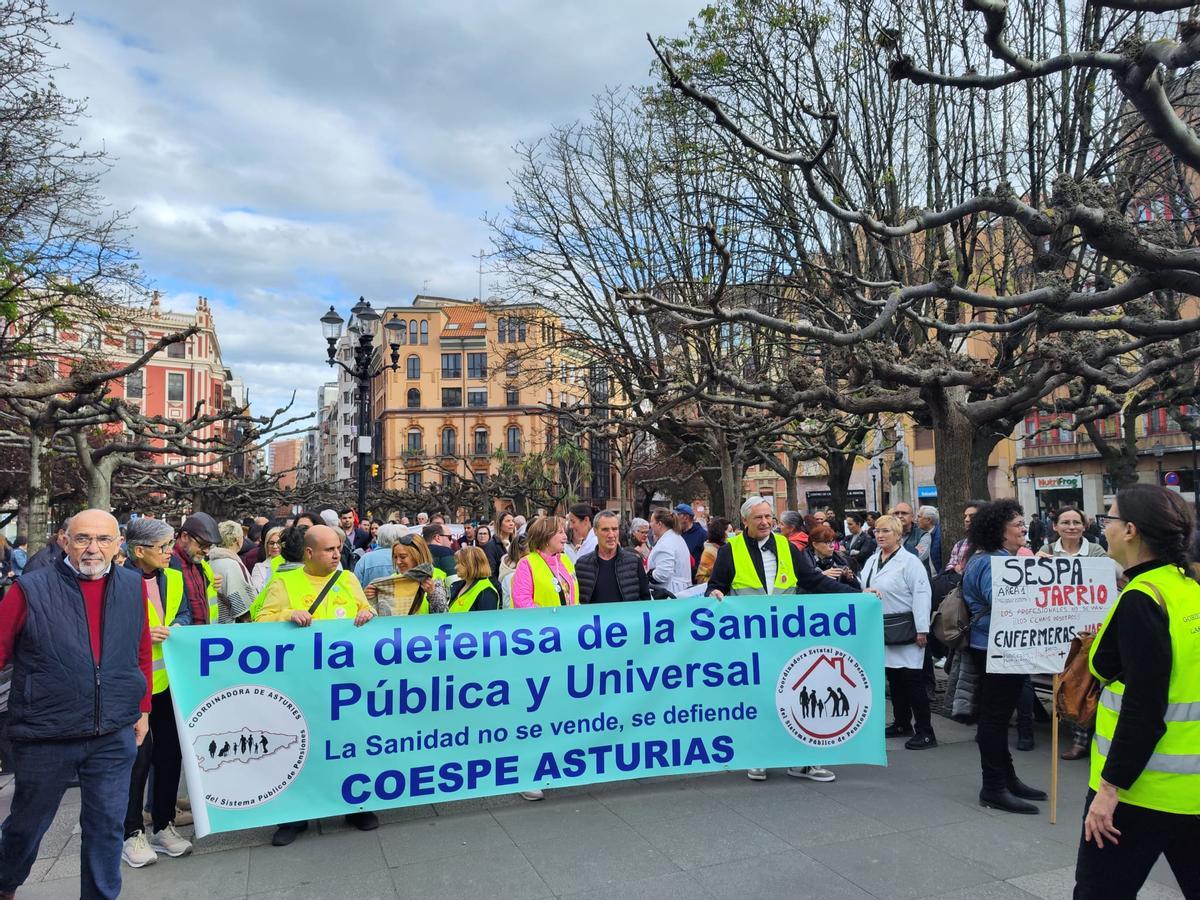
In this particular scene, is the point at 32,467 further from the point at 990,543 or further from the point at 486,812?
the point at 990,543

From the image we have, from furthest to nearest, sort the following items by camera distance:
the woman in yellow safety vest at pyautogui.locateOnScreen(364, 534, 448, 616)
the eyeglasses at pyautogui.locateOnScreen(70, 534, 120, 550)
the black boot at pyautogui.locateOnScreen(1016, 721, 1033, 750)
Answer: the black boot at pyautogui.locateOnScreen(1016, 721, 1033, 750)
the woman in yellow safety vest at pyautogui.locateOnScreen(364, 534, 448, 616)
the eyeglasses at pyautogui.locateOnScreen(70, 534, 120, 550)

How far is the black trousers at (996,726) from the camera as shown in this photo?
5.22 meters

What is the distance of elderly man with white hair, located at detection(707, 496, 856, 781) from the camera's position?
6.30m

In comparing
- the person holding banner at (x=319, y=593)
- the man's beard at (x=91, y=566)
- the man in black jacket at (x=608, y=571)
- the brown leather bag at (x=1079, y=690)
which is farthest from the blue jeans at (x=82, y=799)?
the brown leather bag at (x=1079, y=690)

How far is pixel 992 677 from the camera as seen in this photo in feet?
17.6

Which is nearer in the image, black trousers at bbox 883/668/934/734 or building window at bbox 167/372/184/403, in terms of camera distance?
black trousers at bbox 883/668/934/734

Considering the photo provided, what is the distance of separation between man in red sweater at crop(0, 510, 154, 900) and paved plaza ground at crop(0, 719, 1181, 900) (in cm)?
66

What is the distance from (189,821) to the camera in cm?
527

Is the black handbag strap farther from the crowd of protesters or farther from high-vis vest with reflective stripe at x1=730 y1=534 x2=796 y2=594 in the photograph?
high-vis vest with reflective stripe at x1=730 y1=534 x2=796 y2=594

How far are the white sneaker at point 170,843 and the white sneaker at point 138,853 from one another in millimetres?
78

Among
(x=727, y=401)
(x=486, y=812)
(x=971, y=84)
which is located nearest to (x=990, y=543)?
(x=971, y=84)

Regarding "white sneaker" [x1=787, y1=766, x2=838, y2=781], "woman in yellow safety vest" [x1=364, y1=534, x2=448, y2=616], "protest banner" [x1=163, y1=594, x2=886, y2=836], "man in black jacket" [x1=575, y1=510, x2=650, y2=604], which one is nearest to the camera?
"protest banner" [x1=163, y1=594, x2=886, y2=836]

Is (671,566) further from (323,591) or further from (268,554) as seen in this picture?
(323,591)

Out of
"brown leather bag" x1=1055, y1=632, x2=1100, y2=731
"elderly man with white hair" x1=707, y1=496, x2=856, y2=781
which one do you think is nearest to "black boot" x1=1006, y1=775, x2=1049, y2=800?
"elderly man with white hair" x1=707, y1=496, x2=856, y2=781
